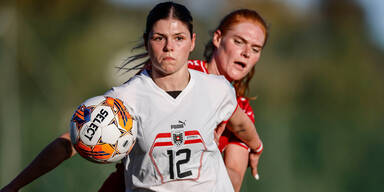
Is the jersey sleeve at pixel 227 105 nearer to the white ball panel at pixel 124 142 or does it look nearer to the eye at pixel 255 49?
the white ball panel at pixel 124 142

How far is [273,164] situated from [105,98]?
6424mm

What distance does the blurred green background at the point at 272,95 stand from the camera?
7801mm

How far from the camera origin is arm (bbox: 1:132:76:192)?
3.08 metres

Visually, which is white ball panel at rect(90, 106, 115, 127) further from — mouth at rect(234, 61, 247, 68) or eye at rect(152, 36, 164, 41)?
mouth at rect(234, 61, 247, 68)

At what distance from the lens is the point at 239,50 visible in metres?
3.96

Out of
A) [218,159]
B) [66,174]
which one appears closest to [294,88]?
[66,174]

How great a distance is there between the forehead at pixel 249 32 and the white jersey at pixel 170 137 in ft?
3.79

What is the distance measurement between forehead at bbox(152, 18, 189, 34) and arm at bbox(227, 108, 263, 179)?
0.72 m

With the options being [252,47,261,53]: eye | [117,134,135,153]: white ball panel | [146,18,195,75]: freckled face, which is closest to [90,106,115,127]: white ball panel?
[117,134,135,153]: white ball panel

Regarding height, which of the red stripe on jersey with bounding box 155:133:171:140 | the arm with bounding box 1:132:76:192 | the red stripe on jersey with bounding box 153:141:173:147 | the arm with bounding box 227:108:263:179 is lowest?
the arm with bounding box 1:132:76:192

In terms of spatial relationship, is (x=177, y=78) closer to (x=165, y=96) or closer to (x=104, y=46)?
(x=165, y=96)

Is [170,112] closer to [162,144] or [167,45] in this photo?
[162,144]

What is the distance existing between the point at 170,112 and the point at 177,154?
0.24 metres

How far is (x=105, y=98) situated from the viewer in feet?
8.83
